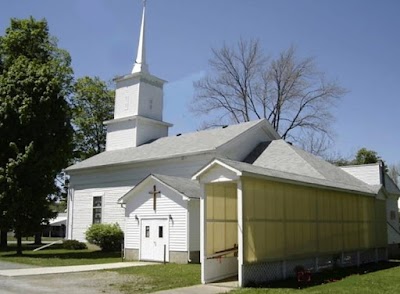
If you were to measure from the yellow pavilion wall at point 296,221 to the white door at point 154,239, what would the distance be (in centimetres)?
665

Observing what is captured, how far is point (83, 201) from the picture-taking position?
3266 centimetres

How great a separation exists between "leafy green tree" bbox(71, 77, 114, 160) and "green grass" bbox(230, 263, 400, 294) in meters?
36.0

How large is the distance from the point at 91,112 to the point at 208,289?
39.2 metres

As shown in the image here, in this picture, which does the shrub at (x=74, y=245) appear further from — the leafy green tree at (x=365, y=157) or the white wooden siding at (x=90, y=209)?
the leafy green tree at (x=365, y=157)

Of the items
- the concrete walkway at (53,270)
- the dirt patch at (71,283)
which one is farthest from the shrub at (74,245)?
the dirt patch at (71,283)

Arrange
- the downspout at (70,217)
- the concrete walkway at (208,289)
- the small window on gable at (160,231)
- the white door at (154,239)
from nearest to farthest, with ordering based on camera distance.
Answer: the concrete walkway at (208,289) < the white door at (154,239) < the small window on gable at (160,231) < the downspout at (70,217)

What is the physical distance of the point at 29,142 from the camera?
26.0 metres

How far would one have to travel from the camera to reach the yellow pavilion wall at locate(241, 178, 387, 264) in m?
14.3

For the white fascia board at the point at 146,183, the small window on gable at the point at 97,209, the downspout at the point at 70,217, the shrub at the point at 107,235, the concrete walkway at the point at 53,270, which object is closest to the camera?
the concrete walkway at the point at 53,270

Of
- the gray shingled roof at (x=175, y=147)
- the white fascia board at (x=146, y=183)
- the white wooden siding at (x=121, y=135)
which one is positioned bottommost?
the white fascia board at (x=146, y=183)

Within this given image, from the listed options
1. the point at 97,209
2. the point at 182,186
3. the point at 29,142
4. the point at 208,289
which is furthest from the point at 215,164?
the point at 97,209

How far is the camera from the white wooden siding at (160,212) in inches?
856

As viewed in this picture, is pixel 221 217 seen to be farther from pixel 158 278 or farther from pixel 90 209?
pixel 90 209

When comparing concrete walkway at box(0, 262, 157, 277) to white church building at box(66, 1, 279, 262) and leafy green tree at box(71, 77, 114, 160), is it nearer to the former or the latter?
white church building at box(66, 1, 279, 262)
